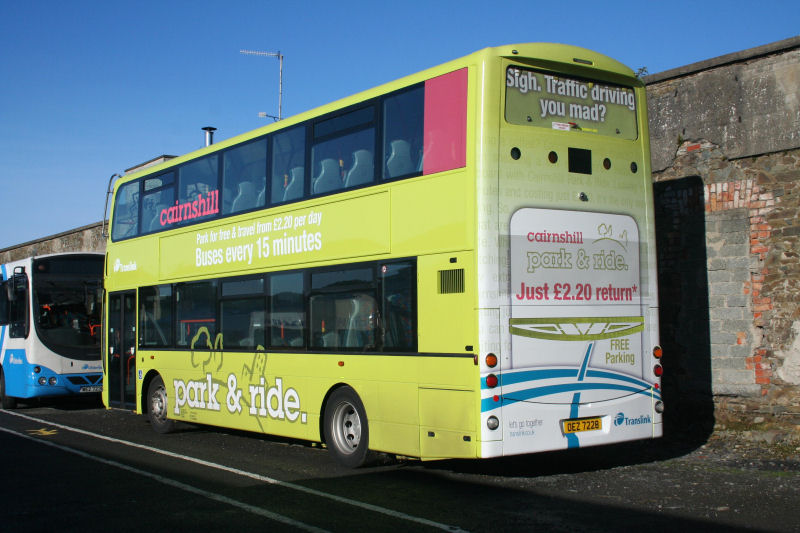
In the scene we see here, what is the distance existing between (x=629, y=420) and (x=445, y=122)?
3686 millimetres

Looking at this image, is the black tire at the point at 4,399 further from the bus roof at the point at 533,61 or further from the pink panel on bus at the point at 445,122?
the pink panel on bus at the point at 445,122

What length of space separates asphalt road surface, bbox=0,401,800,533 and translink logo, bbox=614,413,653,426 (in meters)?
0.57

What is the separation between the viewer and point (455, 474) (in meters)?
9.56

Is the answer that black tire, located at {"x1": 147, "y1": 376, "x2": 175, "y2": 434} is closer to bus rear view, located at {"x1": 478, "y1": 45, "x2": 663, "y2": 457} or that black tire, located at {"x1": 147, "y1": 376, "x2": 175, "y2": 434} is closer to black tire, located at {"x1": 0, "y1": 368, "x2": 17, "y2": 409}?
black tire, located at {"x1": 0, "y1": 368, "x2": 17, "y2": 409}

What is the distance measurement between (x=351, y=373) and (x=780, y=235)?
5938 mm

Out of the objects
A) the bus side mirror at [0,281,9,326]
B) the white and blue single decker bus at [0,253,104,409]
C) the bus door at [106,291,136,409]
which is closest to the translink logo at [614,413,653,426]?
the bus door at [106,291,136,409]

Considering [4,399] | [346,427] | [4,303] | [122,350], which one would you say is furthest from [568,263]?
[4,399]

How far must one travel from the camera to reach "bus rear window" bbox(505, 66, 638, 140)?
858cm

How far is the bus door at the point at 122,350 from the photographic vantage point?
15.0 meters

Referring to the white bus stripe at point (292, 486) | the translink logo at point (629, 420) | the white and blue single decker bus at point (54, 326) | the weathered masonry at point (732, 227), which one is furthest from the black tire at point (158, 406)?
the weathered masonry at point (732, 227)

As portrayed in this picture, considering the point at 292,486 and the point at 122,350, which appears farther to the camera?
the point at 122,350

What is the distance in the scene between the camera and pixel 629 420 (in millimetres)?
9086

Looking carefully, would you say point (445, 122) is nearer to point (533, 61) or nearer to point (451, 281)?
point (533, 61)

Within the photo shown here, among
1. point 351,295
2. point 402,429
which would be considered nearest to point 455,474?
point 402,429
